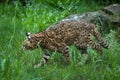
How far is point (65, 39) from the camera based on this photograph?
7.80 m

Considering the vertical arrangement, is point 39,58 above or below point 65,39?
below

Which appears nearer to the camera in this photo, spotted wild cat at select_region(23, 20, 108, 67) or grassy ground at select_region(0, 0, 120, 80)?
grassy ground at select_region(0, 0, 120, 80)

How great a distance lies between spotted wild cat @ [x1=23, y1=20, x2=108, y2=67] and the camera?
7.62m

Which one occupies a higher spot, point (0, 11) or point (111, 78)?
point (111, 78)

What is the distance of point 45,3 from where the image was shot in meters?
13.4

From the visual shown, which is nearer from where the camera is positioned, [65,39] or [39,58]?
[65,39]

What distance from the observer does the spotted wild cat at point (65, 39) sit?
7.62m

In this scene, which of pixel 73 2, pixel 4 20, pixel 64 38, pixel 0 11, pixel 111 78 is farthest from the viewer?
pixel 73 2

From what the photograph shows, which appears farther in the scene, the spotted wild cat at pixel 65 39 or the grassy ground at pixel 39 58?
the spotted wild cat at pixel 65 39

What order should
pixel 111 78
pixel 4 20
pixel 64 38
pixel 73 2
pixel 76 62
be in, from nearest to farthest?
1. pixel 111 78
2. pixel 76 62
3. pixel 64 38
4. pixel 4 20
5. pixel 73 2

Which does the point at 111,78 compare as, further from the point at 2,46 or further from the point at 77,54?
the point at 2,46

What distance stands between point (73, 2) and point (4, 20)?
118 inches

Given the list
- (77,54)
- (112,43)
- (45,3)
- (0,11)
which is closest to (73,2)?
(45,3)

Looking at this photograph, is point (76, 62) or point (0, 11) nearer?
point (76, 62)
